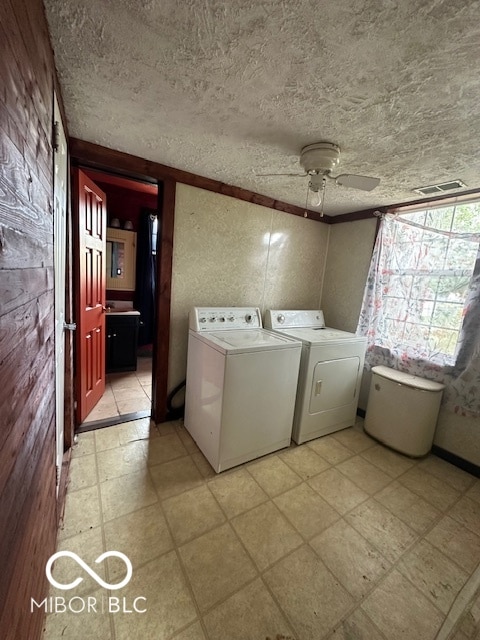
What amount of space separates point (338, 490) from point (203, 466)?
3.16ft

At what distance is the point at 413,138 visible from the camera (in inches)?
54.9

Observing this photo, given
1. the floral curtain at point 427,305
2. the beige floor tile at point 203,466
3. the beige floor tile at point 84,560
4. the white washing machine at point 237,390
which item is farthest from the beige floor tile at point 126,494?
the floral curtain at point 427,305

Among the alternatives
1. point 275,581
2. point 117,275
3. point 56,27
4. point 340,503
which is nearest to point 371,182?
point 56,27

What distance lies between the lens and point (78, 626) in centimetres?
A: 101

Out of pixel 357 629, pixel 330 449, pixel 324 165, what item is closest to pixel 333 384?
pixel 330 449

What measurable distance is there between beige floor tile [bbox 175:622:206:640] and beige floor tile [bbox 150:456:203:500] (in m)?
0.66

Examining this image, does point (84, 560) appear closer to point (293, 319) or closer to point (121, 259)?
point (293, 319)

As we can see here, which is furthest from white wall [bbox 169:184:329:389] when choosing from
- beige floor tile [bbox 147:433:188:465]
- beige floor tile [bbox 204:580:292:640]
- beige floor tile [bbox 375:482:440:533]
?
beige floor tile [bbox 375:482:440:533]

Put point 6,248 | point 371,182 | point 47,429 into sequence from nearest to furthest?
1. point 6,248
2. point 47,429
3. point 371,182

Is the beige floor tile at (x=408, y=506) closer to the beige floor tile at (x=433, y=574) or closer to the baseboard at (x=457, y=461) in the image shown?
the beige floor tile at (x=433, y=574)

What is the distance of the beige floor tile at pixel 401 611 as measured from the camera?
108 cm

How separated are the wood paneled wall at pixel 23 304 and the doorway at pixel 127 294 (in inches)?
79.9

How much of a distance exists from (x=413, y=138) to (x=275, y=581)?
92.3 inches

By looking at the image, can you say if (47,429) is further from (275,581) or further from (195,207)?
(195,207)
